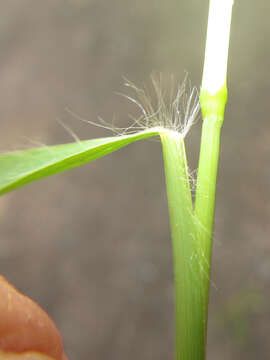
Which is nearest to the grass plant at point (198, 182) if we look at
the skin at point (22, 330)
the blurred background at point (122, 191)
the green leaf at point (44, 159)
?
the green leaf at point (44, 159)

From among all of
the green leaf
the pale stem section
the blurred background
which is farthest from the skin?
the blurred background

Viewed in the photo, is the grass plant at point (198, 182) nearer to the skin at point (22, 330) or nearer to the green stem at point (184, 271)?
the green stem at point (184, 271)

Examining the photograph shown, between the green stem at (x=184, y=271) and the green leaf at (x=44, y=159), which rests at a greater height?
the green leaf at (x=44, y=159)

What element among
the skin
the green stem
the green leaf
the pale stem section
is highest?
the pale stem section

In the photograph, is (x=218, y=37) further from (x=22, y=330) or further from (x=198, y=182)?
(x=22, y=330)

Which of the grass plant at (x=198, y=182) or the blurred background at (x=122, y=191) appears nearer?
the grass plant at (x=198, y=182)

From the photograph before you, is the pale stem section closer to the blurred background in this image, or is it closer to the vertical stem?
the vertical stem

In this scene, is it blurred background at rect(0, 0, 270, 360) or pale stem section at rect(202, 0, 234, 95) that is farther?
blurred background at rect(0, 0, 270, 360)
